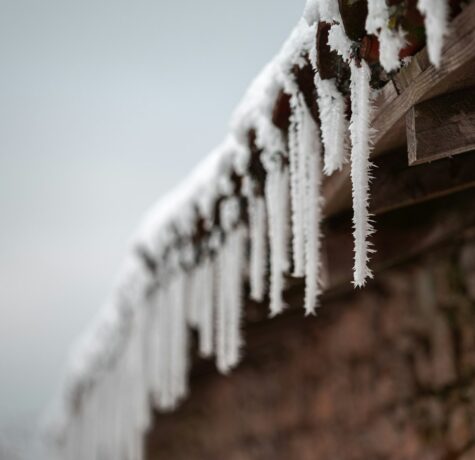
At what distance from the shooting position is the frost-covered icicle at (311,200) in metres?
1.68

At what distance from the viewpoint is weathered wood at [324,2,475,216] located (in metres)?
1.12

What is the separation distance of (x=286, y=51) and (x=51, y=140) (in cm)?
8419

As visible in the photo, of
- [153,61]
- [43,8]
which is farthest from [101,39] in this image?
[43,8]

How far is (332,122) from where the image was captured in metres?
1.45

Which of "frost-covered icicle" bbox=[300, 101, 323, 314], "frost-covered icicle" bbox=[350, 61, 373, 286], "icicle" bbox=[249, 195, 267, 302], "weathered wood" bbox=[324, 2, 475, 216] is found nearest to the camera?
"weathered wood" bbox=[324, 2, 475, 216]

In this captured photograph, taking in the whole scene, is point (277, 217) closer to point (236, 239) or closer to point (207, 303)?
point (236, 239)

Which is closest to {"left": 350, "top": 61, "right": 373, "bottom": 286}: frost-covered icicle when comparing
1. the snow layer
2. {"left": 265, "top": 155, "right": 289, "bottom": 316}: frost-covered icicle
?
the snow layer

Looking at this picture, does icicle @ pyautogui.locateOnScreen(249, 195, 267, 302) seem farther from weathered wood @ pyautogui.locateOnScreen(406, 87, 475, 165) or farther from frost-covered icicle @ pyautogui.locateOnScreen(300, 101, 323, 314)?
weathered wood @ pyautogui.locateOnScreen(406, 87, 475, 165)

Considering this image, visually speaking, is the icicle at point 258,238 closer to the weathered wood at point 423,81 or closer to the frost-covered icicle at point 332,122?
the weathered wood at point 423,81

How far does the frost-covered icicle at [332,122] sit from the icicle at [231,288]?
0.98m

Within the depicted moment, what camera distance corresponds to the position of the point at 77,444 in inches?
236

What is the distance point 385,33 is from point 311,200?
2.14 ft

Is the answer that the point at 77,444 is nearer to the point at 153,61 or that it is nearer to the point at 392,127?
the point at 392,127

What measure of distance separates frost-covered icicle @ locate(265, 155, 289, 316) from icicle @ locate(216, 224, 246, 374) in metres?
0.42
